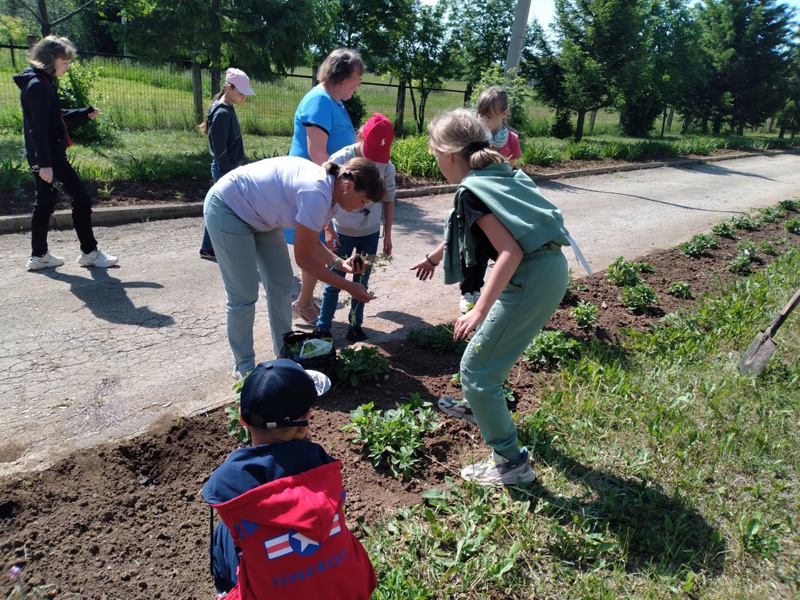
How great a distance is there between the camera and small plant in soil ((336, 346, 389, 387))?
403 centimetres

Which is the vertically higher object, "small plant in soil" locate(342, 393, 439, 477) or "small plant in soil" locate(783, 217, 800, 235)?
"small plant in soil" locate(783, 217, 800, 235)

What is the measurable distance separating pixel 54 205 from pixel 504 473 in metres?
5.01

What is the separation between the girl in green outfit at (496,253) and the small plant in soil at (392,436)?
484 mm

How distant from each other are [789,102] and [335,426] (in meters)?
42.2

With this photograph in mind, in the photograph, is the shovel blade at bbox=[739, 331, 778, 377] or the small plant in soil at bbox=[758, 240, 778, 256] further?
the small plant in soil at bbox=[758, 240, 778, 256]

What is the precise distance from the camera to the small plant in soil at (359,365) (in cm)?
403

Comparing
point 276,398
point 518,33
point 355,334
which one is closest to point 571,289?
point 355,334

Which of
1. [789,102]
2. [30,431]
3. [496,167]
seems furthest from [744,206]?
[789,102]

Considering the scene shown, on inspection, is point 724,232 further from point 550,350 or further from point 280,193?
point 280,193

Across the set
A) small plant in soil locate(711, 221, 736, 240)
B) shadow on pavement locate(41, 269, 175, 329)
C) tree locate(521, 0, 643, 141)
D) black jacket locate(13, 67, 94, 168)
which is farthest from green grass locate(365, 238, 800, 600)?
tree locate(521, 0, 643, 141)

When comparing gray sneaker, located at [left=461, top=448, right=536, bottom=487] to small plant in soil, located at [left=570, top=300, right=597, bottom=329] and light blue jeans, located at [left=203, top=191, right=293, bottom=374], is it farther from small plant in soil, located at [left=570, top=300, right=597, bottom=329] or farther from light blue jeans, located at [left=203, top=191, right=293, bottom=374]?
small plant in soil, located at [left=570, top=300, right=597, bottom=329]

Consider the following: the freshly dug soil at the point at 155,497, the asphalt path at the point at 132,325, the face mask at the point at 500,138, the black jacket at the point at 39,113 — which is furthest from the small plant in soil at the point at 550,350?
the black jacket at the point at 39,113

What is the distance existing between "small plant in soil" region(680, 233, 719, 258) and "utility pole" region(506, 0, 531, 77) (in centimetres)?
560

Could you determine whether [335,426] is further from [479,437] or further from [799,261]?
[799,261]
